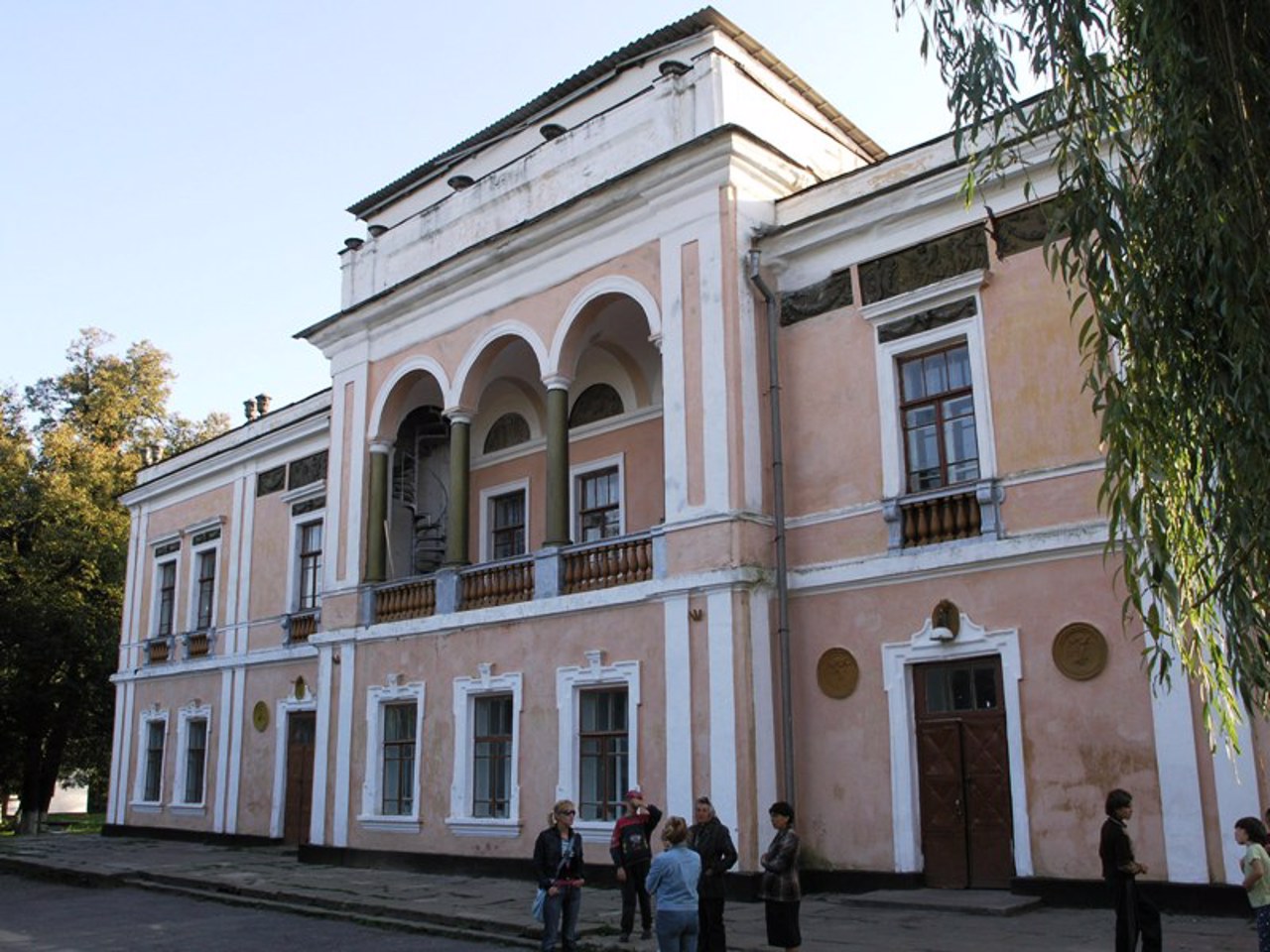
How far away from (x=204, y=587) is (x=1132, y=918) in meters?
21.8

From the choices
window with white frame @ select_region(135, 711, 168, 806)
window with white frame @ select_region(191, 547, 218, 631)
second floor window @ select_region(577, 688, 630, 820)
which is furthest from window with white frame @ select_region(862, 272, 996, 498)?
window with white frame @ select_region(135, 711, 168, 806)

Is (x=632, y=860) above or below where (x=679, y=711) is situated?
below

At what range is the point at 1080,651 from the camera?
1181 cm

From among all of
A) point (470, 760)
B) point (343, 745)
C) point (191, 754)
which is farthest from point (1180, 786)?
point (191, 754)

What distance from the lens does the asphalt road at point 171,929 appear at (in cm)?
1148

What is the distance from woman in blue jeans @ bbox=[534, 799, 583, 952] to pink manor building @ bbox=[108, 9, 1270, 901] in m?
3.26

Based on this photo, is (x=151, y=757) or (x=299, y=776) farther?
(x=151, y=757)

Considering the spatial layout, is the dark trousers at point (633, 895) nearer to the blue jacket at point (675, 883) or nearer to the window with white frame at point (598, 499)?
the blue jacket at point (675, 883)

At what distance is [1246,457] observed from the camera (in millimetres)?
6215

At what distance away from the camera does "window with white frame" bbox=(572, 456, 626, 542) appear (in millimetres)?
18094

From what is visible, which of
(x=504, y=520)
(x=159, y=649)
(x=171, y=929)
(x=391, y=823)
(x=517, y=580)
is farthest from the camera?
(x=159, y=649)

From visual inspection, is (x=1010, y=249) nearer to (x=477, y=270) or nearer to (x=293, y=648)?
(x=477, y=270)

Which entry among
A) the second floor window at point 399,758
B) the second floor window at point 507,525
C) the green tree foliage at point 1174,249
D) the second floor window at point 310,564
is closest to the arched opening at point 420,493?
the second floor window at point 507,525

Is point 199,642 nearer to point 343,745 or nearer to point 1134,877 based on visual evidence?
point 343,745
